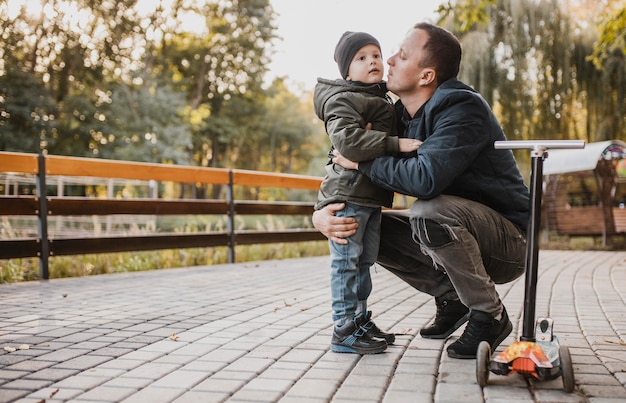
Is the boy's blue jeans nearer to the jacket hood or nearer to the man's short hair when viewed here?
the jacket hood

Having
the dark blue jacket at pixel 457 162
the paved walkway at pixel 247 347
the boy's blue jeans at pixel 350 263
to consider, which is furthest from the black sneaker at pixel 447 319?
the dark blue jacket at pixel 457 162

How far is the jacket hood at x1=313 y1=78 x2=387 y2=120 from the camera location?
3.15 meters

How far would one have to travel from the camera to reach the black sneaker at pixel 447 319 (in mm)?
3486

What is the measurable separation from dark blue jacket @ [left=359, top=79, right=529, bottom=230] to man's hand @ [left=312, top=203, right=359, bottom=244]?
0.24 m

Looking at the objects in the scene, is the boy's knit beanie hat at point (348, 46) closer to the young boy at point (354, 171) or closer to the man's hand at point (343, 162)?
the young boy at point (354, 171)

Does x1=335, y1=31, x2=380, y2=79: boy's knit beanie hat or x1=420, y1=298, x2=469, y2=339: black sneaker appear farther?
x1=420, y1=298, x2=469, y2=339: black sneaker

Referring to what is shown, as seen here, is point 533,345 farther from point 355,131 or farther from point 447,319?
point 355,131

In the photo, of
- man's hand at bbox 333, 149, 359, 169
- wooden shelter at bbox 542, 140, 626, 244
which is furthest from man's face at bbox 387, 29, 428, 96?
wooden shelter at bbox 542, 140, 626, 244

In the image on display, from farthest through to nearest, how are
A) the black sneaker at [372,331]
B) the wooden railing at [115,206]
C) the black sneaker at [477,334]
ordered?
the wooden railing at [115,206]
the black sneaker at [372,331]
the black sneaker at [477,334]

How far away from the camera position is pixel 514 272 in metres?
3.27

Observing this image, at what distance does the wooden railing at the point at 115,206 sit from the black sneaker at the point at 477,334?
4.34 metres

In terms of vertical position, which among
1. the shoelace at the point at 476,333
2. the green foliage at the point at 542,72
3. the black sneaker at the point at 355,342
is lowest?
the black sneaker at the point at 355,342

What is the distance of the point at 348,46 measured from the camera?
322 centimetres

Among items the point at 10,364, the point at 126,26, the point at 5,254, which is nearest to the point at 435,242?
the point at 10,364
